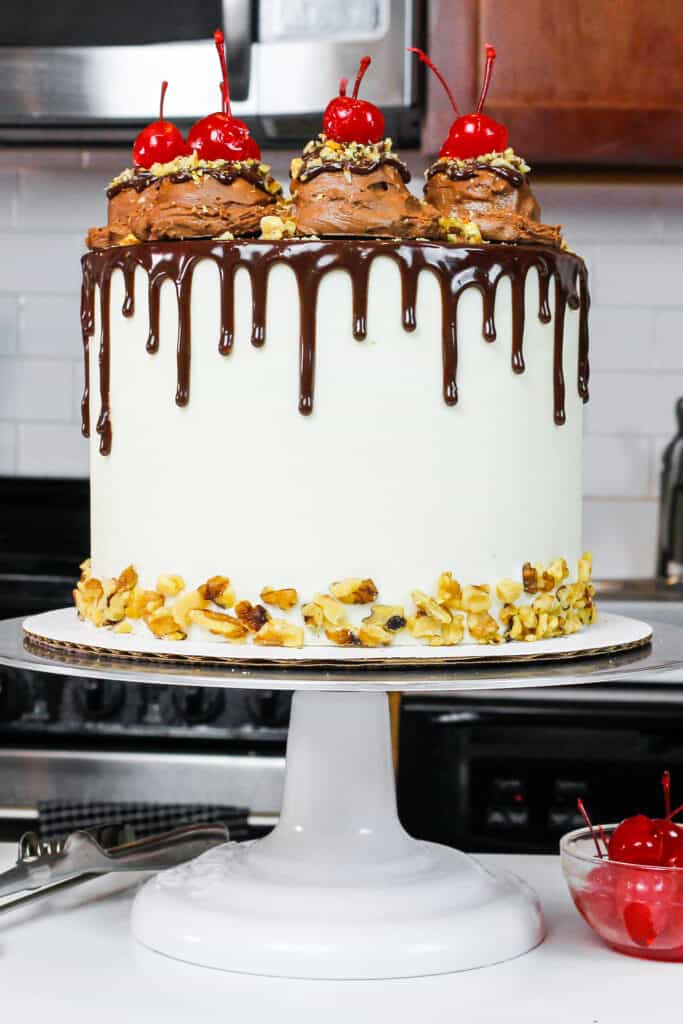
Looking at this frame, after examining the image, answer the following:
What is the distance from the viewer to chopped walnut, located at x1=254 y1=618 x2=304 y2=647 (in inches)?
43.1

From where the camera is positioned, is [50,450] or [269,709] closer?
[269,709]

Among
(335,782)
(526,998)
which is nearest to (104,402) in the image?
(335,782)

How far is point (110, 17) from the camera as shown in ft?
7.59

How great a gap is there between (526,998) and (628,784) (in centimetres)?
113

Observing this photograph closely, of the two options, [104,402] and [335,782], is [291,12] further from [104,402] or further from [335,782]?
[335,782]

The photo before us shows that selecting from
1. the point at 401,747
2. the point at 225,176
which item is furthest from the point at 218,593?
the point at 401,747

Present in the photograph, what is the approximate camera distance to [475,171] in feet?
4.06

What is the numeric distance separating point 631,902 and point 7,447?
2026 millimetres

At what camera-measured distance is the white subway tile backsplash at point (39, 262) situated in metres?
2.78

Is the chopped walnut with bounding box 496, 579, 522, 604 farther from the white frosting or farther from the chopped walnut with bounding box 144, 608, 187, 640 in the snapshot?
the chopped walnut with bounding box 144, 608, 187, 640

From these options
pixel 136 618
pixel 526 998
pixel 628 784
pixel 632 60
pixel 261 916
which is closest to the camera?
pixel 526 998

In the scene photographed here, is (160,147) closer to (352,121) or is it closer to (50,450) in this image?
(352,121)

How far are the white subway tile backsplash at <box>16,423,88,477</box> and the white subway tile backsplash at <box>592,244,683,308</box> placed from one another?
1.02 metres

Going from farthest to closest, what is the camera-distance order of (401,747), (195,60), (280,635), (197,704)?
(195,60) < (197,704) < (401,747) < (280,635)
